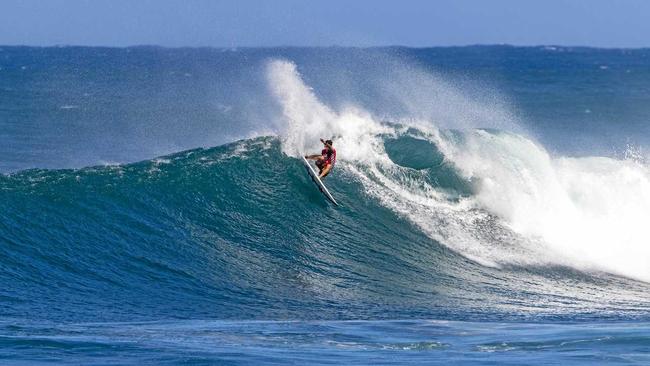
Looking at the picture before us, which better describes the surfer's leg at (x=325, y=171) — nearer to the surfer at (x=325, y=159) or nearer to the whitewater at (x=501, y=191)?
the surfer at (x=325, y=159)

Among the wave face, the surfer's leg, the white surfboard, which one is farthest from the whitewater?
the surfer's leg

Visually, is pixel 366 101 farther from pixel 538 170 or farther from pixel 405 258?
pixel 405 258

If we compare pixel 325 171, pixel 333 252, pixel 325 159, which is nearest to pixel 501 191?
pixel 325 171

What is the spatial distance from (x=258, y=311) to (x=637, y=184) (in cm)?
1062

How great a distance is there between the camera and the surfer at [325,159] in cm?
1919

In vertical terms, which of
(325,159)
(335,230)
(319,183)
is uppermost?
(325,159)

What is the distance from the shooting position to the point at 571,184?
22.2 m

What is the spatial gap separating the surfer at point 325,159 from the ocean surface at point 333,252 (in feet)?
1.64

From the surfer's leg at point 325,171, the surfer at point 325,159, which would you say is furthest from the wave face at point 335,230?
the surfer at point 325,159

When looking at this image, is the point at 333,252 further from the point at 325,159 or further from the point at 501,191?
the point at 501,191

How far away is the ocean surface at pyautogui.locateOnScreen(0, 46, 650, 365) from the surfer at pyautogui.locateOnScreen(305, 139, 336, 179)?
1.64 feet

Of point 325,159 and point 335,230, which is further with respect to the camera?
point 325,159

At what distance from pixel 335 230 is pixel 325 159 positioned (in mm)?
1300

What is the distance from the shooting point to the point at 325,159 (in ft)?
63.4
